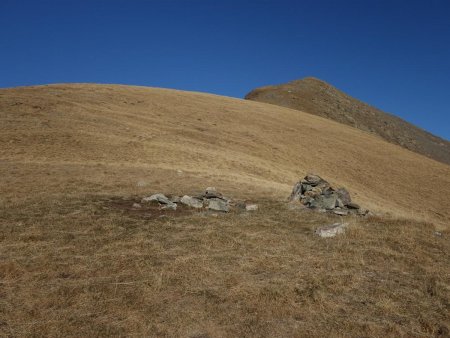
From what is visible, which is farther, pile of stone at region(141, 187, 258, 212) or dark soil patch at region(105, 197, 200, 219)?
pile of stone at region(141, 187, 258, 212)

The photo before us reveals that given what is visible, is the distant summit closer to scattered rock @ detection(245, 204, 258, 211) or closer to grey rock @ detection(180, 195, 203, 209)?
scattered rock @ detection(245, 204, 258, 211)

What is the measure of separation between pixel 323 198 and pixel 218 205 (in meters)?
5.69

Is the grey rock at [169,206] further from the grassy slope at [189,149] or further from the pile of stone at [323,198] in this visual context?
the pile of stone at [323,198]

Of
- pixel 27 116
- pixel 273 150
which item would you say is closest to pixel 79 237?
pixel 27 116

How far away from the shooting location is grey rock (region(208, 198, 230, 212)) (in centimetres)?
1744

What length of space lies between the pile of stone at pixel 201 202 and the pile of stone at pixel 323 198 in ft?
11.2

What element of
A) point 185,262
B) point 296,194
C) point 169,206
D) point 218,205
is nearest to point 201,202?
point 218,205

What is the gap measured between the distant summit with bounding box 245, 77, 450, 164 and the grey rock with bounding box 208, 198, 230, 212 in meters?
77.3

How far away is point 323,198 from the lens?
19.4 metres

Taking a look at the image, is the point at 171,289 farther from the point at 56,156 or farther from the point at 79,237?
the point at 56,156

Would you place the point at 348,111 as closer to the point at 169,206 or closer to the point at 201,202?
the point at 201,202

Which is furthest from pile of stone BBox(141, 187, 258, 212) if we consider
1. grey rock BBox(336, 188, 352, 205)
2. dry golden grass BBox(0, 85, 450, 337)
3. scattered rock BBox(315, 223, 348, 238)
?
grey rock BBox(336, 188, 352, 205)

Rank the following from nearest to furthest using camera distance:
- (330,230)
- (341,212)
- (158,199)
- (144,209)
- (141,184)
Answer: (330,230) → (144,209) → (341,212) → (158,199) → (141,184)

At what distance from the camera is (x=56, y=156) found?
28500 millimetres
